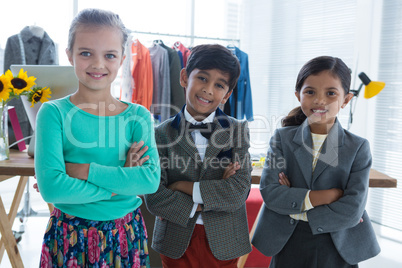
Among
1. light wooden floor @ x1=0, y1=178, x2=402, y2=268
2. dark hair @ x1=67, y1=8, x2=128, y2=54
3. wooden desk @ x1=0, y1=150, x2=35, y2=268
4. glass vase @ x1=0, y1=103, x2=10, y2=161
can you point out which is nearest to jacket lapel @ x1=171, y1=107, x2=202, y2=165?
dark hair @ x1=67, y1=8, x2=128, y2=54

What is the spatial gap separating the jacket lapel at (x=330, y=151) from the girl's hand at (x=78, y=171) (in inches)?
30.3

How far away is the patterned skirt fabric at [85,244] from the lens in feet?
3.32

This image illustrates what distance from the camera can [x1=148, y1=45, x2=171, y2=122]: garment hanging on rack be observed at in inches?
138

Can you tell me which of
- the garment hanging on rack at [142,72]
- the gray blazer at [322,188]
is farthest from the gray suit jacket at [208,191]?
the garment hanging on rack at [142,72]

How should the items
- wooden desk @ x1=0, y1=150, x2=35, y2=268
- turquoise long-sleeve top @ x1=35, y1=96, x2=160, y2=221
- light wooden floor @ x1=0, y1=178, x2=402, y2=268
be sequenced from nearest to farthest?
turquoise long-sleeve top @ x1=35, y1=96, x2=160, y2=221 → wooden desk @ x1=0, y1=150, x2=35, y2=268 → light wooden floor @ x1=0, y1=178, x2=402, y2=268

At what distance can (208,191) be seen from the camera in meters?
1.17

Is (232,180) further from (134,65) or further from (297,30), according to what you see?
(297,30)

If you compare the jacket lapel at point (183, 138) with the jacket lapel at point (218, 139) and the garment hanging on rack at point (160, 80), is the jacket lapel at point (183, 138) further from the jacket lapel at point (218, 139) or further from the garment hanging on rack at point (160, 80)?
the garment hanging on rack at point (160, 80)

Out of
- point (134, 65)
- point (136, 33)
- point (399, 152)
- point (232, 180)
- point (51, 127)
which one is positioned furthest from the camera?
point (136, 33)

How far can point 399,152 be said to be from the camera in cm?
302

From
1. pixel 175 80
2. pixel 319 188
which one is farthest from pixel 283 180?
pixel 175 80

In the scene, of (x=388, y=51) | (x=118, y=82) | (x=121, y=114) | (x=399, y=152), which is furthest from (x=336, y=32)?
(x=121, y=114)

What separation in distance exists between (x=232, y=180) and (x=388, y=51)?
8.30 feet

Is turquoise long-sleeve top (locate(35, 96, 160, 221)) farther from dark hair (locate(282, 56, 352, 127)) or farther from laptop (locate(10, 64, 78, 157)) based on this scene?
laptop (locate(10, 64, 78, 157))
